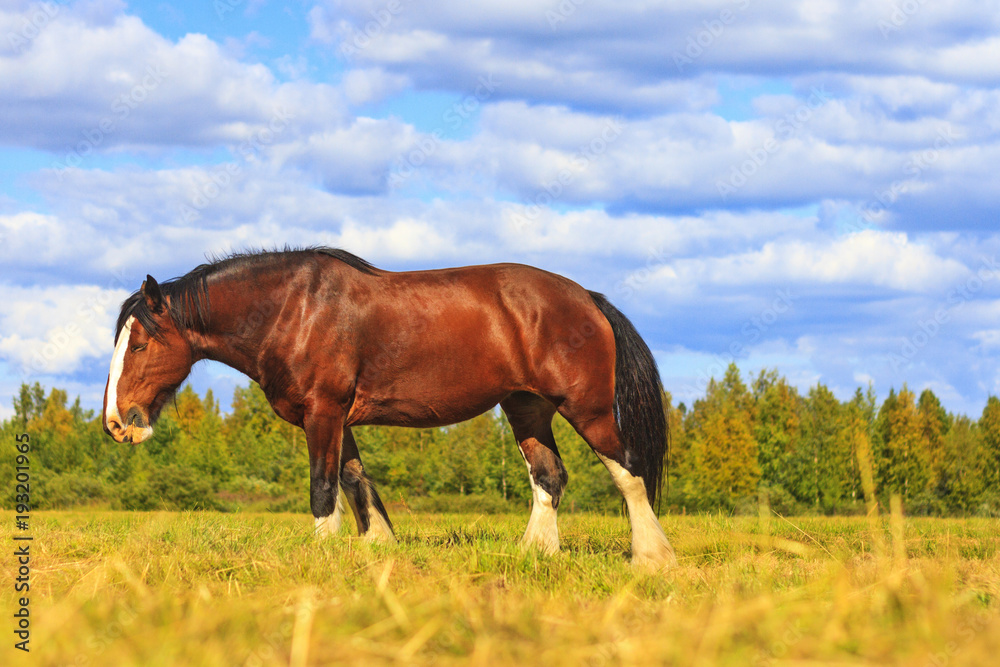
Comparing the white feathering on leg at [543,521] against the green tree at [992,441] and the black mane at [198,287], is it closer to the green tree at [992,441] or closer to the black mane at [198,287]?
the black mane at [198,287]

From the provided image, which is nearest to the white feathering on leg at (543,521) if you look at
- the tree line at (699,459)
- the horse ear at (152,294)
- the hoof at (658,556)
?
the hoof at (658,556)

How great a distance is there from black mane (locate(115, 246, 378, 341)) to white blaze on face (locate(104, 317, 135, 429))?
0.11 metres

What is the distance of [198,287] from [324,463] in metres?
2.10

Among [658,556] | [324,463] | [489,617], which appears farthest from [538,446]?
[489,617]

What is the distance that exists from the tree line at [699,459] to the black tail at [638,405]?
102 feet

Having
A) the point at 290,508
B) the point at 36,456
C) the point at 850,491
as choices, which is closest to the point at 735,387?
the point at 850,491

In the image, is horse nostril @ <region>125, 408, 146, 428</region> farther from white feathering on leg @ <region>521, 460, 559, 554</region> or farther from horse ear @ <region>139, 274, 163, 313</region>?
white feathering on leg @ <region>521, 460, 559, 554</region>

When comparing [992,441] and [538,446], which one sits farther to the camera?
[992,441]

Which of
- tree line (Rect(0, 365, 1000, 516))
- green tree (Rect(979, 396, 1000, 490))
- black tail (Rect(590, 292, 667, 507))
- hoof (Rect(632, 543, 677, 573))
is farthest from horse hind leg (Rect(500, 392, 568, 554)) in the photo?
green tree (Rect(979, 396, 1000, 490))

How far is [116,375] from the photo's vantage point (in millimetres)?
7801

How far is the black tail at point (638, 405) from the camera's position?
8.19 metres

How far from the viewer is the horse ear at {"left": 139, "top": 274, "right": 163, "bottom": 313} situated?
25.6 feet

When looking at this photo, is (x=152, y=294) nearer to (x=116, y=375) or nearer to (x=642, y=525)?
(x=116, y=375)

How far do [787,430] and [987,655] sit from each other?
67755mm
